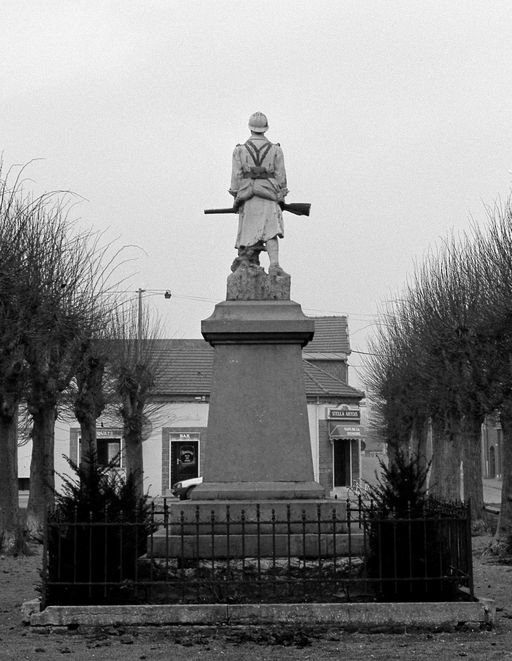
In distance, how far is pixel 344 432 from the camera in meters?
44.0

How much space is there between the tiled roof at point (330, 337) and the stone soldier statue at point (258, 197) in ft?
127

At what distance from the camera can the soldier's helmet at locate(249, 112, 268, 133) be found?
1343cm

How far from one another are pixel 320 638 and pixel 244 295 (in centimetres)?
457

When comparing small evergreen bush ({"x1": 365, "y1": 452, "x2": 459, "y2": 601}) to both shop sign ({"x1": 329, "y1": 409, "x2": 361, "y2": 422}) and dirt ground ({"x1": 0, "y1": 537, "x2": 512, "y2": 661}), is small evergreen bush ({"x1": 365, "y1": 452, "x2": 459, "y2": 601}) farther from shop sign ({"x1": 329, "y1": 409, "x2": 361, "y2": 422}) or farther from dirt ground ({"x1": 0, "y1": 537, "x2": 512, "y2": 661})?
shop sign ({"x1": 329, "y1": 409, "x2": 361, "y2": 422})

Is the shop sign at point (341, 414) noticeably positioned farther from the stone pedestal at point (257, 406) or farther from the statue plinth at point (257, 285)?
the stone pedestal at point (257, 406)

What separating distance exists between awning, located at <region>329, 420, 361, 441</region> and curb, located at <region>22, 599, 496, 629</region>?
33.7m

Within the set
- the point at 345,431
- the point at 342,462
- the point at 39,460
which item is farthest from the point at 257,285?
the point at 342,462

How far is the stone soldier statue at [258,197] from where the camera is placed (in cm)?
1315

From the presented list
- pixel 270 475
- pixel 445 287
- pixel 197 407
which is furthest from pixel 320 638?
pixel 197 407

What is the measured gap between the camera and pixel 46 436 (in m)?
22.3

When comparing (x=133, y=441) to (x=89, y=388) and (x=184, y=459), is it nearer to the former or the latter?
(x=89, y=388)

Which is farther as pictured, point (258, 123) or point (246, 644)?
point (258, 123)

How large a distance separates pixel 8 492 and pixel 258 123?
954 cm

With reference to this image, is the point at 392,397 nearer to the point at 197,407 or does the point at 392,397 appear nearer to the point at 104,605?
the point at 197,407
